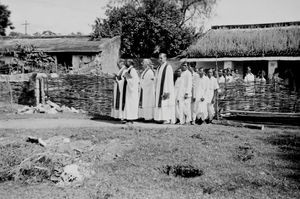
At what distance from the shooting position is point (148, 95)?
11.2 meters

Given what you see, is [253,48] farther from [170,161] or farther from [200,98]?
[170,161]

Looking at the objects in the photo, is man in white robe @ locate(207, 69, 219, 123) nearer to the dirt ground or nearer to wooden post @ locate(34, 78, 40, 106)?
the dirt ground

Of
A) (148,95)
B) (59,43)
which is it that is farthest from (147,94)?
(59,43)

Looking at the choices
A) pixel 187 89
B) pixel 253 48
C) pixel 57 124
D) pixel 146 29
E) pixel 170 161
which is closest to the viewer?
pixel 170 161

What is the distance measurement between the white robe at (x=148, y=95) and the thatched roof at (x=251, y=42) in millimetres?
12645

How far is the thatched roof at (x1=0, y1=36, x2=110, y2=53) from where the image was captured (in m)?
25.5

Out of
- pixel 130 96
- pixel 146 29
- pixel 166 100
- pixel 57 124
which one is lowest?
pixel 57 124

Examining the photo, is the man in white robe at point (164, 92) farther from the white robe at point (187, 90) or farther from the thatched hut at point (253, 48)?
the thatched hut at point (253, 48)

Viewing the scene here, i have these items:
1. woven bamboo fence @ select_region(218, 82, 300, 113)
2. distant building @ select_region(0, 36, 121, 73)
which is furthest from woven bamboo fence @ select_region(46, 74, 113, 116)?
distant building @ select_region(0, 36, 121, 73)

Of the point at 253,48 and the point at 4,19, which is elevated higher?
the point at 4,19

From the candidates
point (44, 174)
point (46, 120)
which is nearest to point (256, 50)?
point (46, 120)

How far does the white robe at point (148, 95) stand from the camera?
11117 millimetres

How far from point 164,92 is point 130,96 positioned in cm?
98

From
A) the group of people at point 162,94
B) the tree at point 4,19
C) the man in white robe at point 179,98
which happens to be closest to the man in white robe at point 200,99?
the group of people at point 162,94
